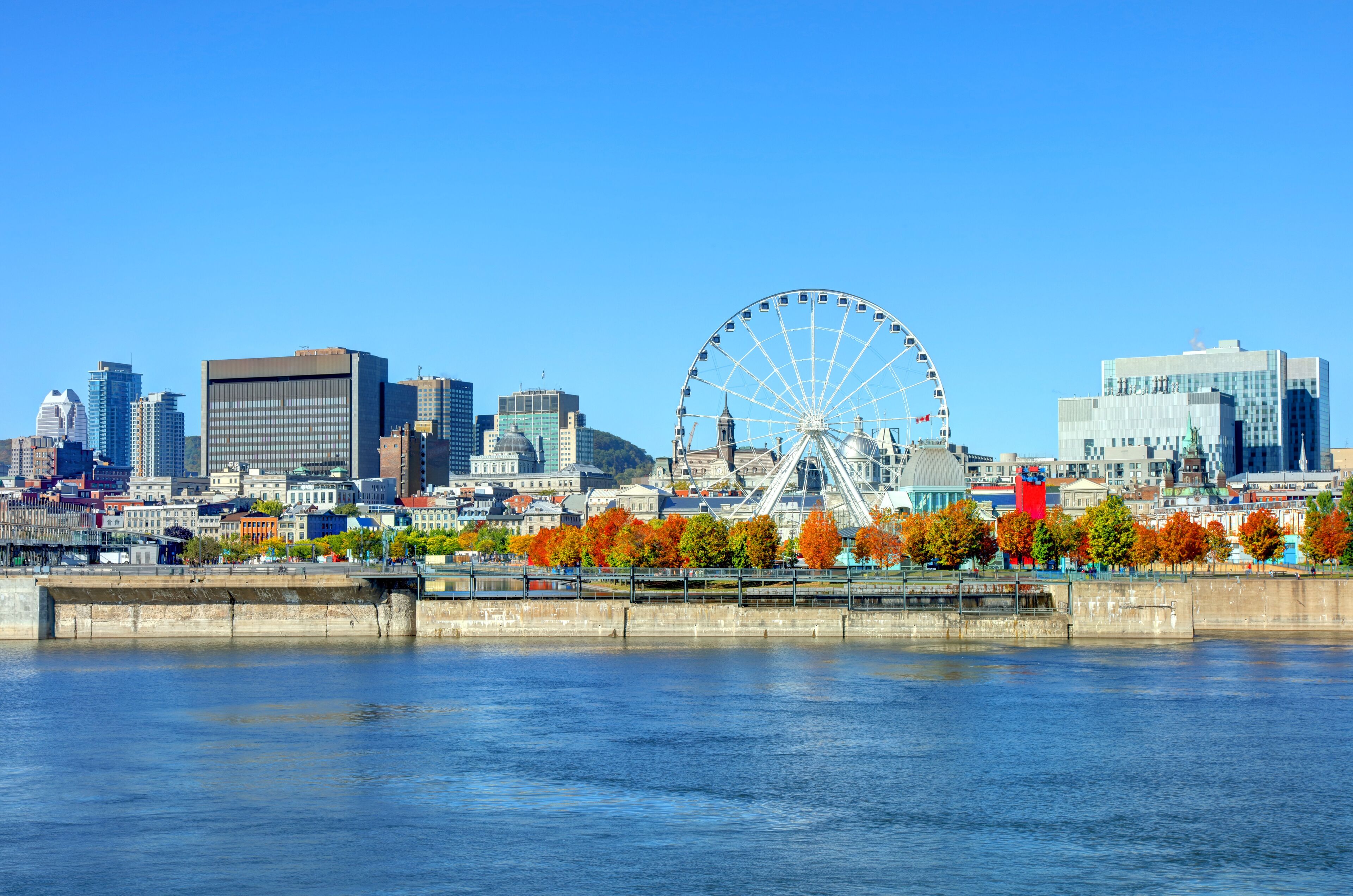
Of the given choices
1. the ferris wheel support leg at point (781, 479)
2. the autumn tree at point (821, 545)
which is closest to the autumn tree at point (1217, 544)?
the autumn tree at point (821, 545)

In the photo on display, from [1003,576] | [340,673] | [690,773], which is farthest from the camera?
[1003,576]

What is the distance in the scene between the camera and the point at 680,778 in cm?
4475

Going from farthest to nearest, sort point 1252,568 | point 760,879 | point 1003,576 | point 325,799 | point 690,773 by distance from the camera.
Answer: point 1252,568, point 1003,576, point 690,773, point 325,799, point 760,879

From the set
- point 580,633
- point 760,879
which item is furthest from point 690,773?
point 580,633

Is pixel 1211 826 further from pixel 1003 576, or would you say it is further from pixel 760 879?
pixel 1003 576

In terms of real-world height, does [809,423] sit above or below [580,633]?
above

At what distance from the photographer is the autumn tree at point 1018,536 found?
12112cm

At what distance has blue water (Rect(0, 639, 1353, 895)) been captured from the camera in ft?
115

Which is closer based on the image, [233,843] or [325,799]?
[233,843]

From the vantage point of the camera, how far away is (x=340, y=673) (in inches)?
2751

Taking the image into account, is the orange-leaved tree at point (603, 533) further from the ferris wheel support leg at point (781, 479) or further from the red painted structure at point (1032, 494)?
the red painted structure at point (1032, 494)

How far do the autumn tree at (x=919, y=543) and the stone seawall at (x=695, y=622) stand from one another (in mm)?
25257

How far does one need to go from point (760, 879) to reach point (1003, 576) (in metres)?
70.5

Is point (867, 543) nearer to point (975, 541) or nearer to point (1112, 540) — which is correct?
point (975, 541)
